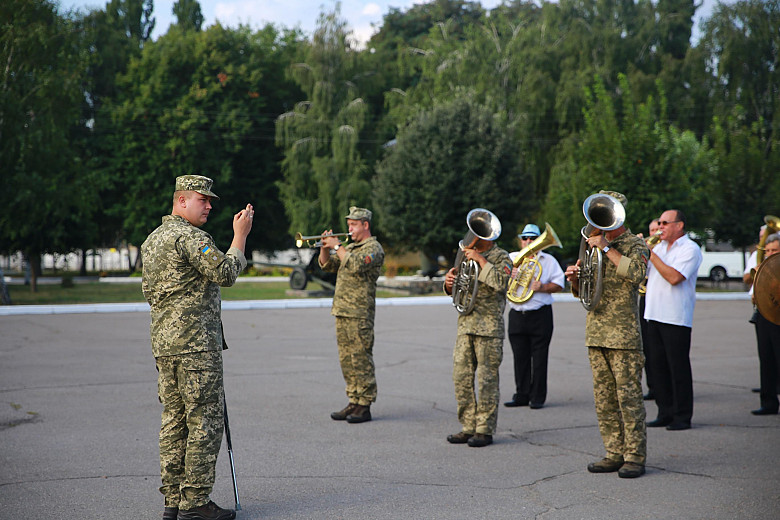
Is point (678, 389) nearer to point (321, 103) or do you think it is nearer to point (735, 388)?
point (735, 388)

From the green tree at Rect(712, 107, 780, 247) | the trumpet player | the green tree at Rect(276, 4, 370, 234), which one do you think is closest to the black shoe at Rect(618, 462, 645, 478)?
the trumpet player

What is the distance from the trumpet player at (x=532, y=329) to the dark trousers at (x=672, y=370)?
1342 mm

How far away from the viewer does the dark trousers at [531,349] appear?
8.83 meters

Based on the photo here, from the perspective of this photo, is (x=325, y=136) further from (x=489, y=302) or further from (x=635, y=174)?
(x=489, y=302)

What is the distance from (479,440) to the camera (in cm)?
683

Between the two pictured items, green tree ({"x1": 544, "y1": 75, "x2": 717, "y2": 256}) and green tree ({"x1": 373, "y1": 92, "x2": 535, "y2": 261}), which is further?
green tree ({"x1": 373, "y1": 92, "x2": 535, "y2": 261})

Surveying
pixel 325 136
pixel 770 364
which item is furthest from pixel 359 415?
pixel 325 136

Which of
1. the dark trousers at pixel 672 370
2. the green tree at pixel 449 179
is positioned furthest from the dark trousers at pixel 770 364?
the green tree at pixel 449 179

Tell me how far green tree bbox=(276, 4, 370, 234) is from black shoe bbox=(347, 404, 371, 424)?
33167 millimetres

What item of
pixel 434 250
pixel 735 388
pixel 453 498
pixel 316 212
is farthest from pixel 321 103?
pixel 453 498

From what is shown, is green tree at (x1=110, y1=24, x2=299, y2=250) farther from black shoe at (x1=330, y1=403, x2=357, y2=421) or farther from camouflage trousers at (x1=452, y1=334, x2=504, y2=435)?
camouflage trousers at (x1=452, y1=334, x2=504, y2=435)

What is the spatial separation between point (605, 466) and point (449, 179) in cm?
2552

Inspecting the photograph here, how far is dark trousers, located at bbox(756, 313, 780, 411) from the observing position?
27.5 ft

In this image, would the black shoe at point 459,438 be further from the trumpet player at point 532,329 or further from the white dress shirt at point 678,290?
the white dress shirt at point 678,290
